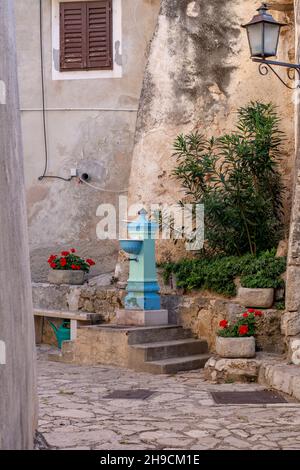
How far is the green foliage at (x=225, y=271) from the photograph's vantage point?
9.93m

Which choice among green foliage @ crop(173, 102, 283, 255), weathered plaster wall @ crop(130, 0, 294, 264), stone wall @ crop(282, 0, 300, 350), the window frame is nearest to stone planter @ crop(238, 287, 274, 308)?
stone wall @ crop(282, 0, 300, 350)

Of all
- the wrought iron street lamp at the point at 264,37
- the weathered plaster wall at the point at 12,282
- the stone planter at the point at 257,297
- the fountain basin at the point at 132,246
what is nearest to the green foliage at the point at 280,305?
the stone planter at the point at 257,297

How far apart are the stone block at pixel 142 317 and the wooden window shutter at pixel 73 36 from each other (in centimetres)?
507

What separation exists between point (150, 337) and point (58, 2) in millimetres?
6755

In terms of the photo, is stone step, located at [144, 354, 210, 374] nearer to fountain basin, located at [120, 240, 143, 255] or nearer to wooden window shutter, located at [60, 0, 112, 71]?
fountain basin, located at [120, 240, 143, 255]

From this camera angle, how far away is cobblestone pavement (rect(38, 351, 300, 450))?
19.4ft

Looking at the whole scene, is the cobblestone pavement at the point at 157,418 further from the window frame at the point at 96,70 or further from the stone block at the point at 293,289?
the window frame at the point at 96,70

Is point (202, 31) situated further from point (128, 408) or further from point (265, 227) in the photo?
point (128, 408)

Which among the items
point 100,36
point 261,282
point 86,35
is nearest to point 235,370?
point 261,282

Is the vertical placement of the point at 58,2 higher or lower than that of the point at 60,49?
higher

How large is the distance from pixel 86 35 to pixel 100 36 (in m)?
0.25

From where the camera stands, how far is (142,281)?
1047cm

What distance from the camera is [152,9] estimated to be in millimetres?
13430
